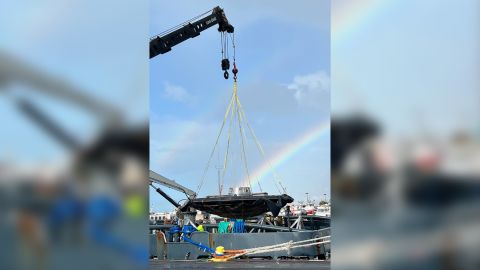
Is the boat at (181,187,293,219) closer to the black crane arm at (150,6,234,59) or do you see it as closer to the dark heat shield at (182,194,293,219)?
the dark heat shield at (182,194,293,219)

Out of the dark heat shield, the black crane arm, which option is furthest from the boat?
the black crane arm

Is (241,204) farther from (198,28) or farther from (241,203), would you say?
(198,28)

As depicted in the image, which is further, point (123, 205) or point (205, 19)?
point (205, 19)

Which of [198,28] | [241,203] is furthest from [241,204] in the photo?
[198,28]

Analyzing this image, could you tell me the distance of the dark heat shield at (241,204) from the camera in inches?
682

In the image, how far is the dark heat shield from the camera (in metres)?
17.3

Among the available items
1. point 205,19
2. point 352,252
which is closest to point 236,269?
point 352,252

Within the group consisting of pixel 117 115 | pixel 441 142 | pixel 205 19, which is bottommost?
pixel 441 142

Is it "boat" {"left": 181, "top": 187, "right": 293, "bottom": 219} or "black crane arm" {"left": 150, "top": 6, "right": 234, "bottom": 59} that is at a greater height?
"black crane arm" {"left": 150, "top": 6, "right": 234, "bottom": 59}

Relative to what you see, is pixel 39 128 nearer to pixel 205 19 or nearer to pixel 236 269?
pixel 236 269

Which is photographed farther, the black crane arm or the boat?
the boat

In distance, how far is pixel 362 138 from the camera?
220 cm

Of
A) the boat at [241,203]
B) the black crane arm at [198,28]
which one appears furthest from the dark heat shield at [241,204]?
the black crane arm at [198,28]

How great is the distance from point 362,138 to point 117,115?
116 centimetres
